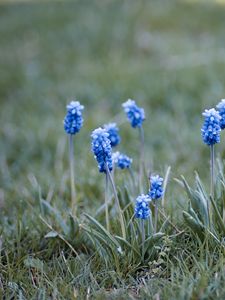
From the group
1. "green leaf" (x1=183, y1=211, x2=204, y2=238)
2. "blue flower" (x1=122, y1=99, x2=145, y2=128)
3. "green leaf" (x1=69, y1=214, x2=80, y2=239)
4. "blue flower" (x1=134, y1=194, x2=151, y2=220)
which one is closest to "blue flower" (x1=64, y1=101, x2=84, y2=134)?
"blue flower" (x1=122, y1=99, x2=145, y2=128)

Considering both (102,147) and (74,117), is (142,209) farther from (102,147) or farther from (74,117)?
(74,117)

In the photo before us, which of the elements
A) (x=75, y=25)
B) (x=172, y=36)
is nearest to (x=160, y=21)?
(x=172, y=36)

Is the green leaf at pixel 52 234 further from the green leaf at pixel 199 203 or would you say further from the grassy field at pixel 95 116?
the green leaf at pixel 199 203

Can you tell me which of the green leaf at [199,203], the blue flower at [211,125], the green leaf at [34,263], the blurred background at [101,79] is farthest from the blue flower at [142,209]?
the blurred background at [101,79]

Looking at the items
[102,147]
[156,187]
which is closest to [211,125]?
[156,187]

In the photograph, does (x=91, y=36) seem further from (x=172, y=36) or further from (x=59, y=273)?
(x=59, y=273)

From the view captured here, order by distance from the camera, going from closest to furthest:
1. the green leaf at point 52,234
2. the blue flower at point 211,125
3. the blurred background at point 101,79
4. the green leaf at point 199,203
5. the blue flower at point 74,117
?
the blue flower at point 211,125 < the green leaf at point 199,203 < the blue flower at point 74,117 < the green leaf at point 52,234 < the blurred background at point 101,79
